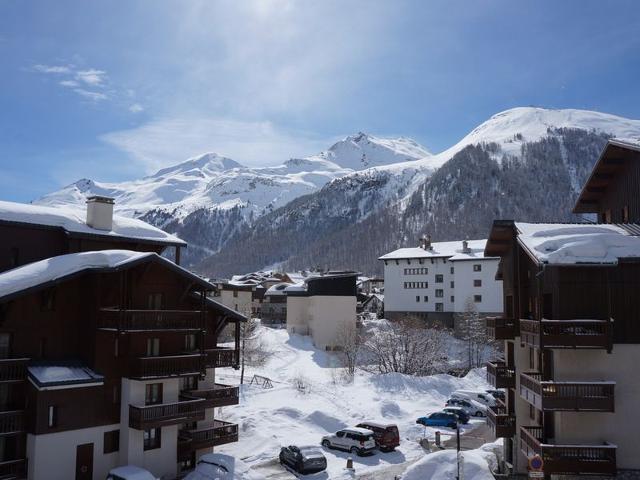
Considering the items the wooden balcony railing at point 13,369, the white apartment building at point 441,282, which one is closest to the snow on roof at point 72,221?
the wooden balcony railing at point 13,369

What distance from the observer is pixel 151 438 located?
93.7 ft

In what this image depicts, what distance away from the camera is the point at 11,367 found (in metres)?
25.1

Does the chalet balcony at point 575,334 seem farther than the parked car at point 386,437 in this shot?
No

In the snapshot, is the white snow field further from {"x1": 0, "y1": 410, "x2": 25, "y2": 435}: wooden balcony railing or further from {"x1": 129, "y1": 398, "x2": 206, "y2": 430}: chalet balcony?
{"x1": 0, "y1": 410, "x2": 25, "y2": 435}: wooden balcony railing

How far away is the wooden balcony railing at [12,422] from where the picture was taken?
24.3 m

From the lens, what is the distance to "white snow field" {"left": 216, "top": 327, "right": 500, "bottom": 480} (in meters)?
33.9

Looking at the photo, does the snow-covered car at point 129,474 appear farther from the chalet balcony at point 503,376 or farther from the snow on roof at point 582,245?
the snow on roof at point 582,245

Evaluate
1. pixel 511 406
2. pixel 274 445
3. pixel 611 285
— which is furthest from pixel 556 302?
pixel 274 445

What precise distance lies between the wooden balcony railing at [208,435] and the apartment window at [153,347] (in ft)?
15.1

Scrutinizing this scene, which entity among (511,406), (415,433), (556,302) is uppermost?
(556,302)

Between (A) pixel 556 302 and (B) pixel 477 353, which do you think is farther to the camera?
(B) pixel 477 353

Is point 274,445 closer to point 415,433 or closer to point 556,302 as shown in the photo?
point 415,433

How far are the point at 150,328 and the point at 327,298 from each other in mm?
62110

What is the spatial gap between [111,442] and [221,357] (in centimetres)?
761
